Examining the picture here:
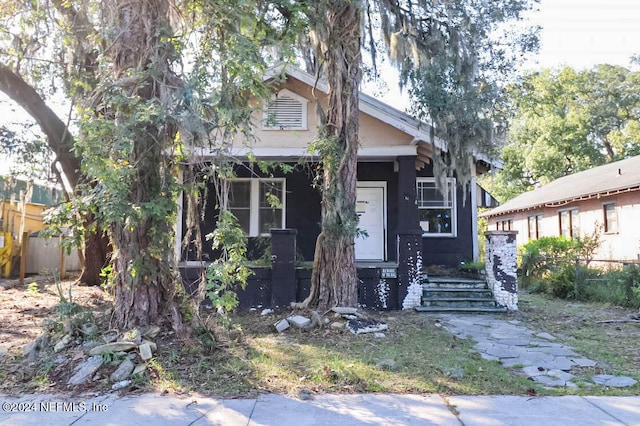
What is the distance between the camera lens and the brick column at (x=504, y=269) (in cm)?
890

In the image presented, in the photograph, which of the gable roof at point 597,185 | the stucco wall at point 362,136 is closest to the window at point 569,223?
the gable roof at point 597,185

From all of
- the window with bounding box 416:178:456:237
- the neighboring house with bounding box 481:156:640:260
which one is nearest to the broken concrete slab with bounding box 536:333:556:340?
the window with bounding box 416:178:456:237

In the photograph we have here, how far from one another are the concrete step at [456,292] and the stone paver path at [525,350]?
100 cm

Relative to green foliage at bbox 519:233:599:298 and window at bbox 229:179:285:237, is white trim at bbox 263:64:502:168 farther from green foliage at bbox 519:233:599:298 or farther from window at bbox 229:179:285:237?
green foliage at bbox 519:233:599:298

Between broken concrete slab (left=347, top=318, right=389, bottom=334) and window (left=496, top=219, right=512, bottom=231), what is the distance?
21637 mm

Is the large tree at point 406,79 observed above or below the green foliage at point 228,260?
above

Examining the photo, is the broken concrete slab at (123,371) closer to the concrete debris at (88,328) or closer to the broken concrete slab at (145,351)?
the broken concrete slab at (145,351)

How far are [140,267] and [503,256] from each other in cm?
697

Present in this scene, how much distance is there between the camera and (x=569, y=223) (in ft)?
60.8

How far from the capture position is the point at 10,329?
7156mm

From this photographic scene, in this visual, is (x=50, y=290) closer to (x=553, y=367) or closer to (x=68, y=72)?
(x=68, y=72)

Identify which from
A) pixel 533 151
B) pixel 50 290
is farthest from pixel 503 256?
pixel 533 151

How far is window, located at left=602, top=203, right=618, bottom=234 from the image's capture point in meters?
15.4

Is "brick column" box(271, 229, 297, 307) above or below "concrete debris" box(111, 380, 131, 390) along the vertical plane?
above
